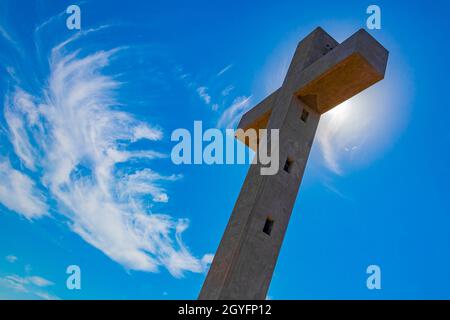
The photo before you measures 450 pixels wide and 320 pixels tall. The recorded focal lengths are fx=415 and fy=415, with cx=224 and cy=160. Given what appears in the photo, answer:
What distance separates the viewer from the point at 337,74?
14.7m

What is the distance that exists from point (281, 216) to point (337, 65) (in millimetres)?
5554

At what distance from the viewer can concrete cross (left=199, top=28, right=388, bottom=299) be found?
40.0ft

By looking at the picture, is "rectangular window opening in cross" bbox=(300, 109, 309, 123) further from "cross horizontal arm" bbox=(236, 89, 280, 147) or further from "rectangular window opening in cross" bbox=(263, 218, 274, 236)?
"rectangular window opening in cross" bbox=(263, 218, 274, 236)

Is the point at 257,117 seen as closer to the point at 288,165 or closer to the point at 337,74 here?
the point at 288,165

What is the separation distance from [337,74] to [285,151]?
3.36 metres

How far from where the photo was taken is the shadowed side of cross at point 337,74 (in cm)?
1404

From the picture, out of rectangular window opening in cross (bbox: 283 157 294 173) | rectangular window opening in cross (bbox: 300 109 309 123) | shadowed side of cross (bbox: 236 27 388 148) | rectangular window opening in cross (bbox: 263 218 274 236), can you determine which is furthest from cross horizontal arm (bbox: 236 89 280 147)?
rectangular window opening in cross (bbox: 263 218 274 236)

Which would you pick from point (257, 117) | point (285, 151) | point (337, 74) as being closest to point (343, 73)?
point (337, 74)

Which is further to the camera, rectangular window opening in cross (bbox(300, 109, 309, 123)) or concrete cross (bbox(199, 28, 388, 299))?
rectangular window opening in cross (bbox(300, 109, 309, 123))

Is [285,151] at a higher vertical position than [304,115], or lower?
lower
